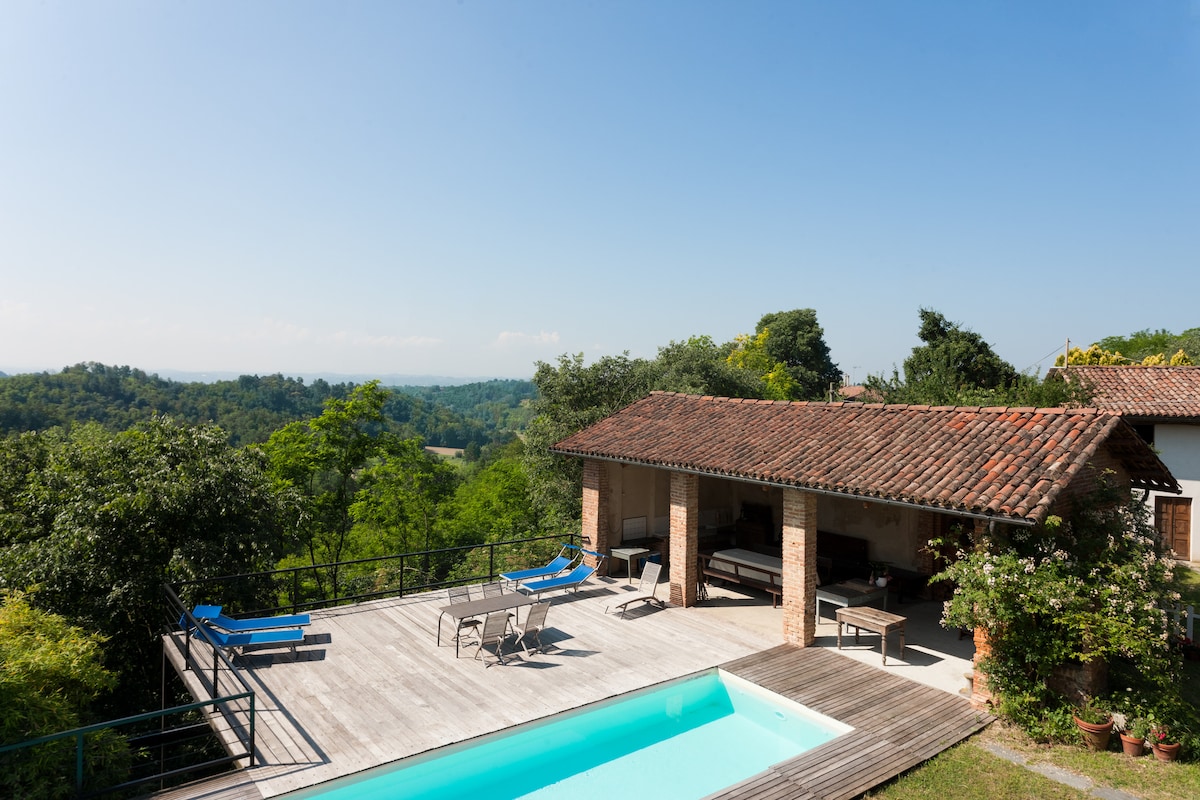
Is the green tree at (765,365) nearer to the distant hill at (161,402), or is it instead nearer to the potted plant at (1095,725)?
the distant hill at (161,402)

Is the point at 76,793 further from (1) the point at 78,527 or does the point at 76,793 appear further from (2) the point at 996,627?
(2) the point at 996,627

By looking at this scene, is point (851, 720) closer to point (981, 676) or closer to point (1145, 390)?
point (981, 676)

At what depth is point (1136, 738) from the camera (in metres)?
7.45

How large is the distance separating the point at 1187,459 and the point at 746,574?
1605cm

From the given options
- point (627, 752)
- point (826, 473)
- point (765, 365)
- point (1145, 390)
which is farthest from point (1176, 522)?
point (765, 365)

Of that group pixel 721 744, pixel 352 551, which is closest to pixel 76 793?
pixel 721 744

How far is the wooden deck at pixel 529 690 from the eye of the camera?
709 cm

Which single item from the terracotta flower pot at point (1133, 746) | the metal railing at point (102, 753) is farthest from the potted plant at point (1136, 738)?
the metal railing at point (102, 753)

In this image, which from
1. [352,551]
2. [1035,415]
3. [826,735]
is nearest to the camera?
[826,735]

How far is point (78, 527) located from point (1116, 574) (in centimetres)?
1669

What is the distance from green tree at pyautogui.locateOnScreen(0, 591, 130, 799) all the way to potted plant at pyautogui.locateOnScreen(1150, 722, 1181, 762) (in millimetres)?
11020

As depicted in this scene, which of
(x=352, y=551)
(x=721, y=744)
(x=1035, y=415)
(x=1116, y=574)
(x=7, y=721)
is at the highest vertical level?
(x=1035, y=415)

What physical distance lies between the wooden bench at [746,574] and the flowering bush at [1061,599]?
13.4 feet

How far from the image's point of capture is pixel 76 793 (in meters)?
6.27
